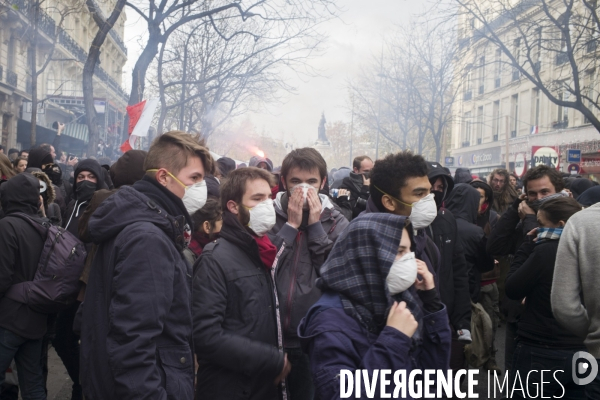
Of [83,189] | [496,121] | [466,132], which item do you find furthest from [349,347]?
[466,132]

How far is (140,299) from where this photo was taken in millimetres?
2498

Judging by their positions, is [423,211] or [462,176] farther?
[462,176]

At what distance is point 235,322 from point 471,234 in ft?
9.58

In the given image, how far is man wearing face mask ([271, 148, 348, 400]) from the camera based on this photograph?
3467 millimetres

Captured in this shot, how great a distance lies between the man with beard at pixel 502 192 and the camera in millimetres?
8938

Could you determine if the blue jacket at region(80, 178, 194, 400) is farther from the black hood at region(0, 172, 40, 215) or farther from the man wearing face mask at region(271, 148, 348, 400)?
the black hood at region(0, 172, 40, 215)

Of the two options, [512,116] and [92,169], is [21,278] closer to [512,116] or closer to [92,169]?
[92,169]

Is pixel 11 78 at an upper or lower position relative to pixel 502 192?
upper

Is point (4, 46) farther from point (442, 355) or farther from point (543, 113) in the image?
point (442, 355)

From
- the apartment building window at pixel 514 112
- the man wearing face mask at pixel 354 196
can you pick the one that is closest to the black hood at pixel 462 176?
the man wearing face mask at pixel 354 196

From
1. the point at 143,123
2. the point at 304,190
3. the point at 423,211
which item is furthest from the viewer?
the point at 143,123

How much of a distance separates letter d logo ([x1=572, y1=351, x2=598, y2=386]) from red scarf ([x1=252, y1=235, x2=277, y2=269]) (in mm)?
1733

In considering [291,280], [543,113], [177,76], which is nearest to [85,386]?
[291,280]

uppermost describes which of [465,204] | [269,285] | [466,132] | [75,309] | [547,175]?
[466,132]
